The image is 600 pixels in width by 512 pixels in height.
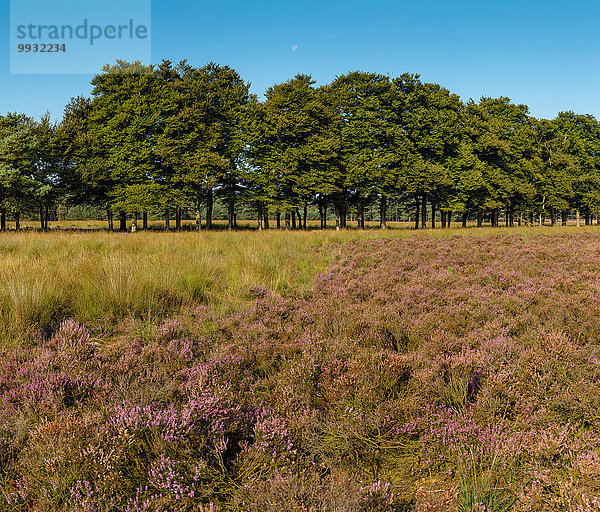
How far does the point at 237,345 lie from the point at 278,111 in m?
34.4

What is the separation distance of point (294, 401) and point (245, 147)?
34.0 metres

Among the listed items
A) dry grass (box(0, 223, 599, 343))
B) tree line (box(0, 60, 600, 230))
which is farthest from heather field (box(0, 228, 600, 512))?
tree line (box(0, 60, 600, 230))

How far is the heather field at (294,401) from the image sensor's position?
187 centimetres

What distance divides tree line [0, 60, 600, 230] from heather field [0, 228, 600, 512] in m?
28.7

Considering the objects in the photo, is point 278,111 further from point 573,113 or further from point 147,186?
point 573,113

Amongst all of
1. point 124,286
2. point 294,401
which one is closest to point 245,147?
point 124,286

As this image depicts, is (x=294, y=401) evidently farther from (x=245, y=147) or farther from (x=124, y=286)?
(x=245, y=147)

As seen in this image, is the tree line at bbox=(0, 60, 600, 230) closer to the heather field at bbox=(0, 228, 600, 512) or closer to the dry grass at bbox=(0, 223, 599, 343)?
the dry grass at bbox=(0, 223, 599, 343)

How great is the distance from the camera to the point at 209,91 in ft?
110

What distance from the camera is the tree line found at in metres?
30.9

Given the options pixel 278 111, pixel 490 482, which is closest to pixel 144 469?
pixel 490 482

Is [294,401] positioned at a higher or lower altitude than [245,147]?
lower

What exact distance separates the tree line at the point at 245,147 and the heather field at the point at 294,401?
2875 centimetres

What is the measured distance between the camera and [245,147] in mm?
33750
